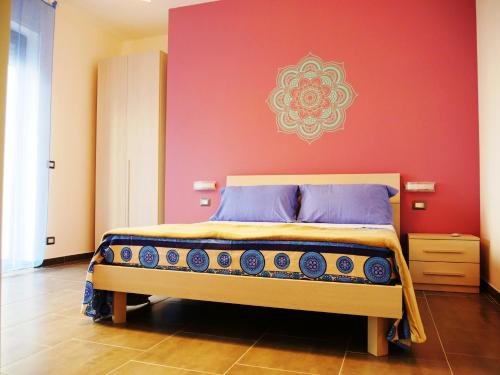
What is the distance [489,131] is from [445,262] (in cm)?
109

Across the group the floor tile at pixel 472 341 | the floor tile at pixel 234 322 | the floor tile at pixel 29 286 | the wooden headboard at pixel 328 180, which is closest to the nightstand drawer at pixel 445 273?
the wooden headboard at pixel 328 180

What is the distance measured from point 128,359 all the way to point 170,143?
9.46 ft

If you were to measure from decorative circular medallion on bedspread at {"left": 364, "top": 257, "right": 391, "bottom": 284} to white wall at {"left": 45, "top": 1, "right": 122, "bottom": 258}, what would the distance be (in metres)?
3.62

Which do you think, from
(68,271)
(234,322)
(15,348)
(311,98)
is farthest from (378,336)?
(68,271)

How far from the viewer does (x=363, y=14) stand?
3.65 metres

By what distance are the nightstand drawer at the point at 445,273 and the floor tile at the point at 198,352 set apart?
1782 millimetres

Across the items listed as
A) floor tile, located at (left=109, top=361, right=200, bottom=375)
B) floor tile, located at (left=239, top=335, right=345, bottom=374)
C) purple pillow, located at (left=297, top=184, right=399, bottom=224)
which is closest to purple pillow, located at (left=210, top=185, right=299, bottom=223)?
purple pillow, located at (left=297, top=184, right=399, bottom=224)

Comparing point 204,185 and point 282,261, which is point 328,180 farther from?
point 282,261

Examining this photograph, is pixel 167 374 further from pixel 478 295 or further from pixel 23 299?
pixel 478 295

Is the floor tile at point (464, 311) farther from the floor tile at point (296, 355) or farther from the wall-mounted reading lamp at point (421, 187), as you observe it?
the wall-mounted reading lamp at point (421, 187)

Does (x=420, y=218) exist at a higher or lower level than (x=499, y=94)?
lower

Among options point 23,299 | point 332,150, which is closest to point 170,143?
point 332,150

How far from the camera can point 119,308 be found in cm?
222

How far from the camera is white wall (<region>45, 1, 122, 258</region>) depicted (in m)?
4.24
